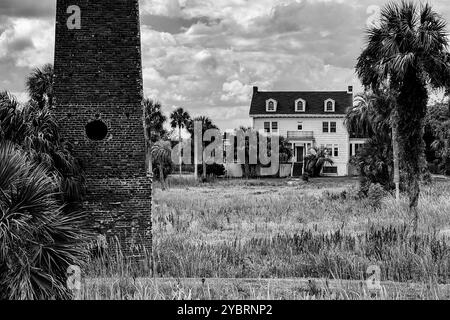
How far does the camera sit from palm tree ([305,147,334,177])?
68812mm

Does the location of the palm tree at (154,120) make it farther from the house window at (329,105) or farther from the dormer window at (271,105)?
the house window at (329,105)

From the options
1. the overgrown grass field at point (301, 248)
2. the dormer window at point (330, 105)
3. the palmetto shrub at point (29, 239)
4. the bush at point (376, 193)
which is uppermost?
the dormer window at point (330, 105)

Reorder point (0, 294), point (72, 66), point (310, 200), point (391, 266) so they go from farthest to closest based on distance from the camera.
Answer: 1. point (310, 200)
2. point (72, 66)
3. point (391, 266)
4. point (0, 294)

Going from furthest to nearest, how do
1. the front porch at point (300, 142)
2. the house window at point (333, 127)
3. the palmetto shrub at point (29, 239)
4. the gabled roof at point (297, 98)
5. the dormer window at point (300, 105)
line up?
the dormer window at point (300, 105) < the gabled roof at point (297, 98) < the house window at point (333, 127) < the front porch at point (300, 142) < the palmetto shrub at point (29, 239)

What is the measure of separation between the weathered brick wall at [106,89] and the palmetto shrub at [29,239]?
7766 mm

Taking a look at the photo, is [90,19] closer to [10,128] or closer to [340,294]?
[10,128]

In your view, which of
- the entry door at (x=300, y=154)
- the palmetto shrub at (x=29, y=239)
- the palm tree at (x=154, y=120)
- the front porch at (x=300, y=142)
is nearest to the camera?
the palmetto shrub at (x=29, y=239)

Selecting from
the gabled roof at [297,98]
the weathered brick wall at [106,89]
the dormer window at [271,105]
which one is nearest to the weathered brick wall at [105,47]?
the weathered brick wall at [106,89]

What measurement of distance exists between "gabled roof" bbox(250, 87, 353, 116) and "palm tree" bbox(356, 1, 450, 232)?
47.6 m

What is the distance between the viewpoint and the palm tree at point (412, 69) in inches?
1024

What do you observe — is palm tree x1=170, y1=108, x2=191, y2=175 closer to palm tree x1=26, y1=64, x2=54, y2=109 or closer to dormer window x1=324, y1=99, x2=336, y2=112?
dormer window x1=324, y1=99, x2=336, y2=112

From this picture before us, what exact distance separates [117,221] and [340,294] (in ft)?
27.2
